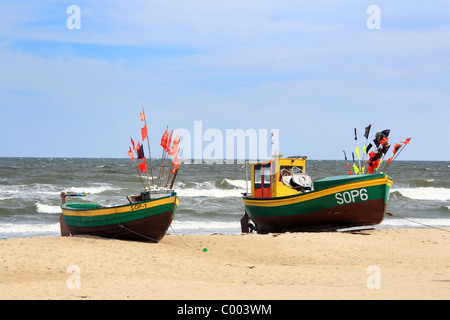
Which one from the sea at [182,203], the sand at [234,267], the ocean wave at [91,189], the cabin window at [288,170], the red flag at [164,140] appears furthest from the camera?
the ocean wave at [91,189]

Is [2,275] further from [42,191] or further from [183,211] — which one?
[42,191]

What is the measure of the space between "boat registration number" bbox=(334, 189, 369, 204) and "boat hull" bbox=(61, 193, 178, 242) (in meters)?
5.28

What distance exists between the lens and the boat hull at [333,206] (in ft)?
59.0

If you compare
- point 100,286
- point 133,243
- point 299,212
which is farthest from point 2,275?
point 299,212

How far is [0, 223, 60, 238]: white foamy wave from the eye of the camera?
2128cm

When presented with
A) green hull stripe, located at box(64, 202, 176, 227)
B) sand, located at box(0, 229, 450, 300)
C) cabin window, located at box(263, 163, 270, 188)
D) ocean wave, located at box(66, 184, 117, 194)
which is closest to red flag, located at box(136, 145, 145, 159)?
green hull stripe, located at box(64, 202, 176, 227)

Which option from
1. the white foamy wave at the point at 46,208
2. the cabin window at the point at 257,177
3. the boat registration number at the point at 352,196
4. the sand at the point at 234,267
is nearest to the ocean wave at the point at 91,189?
the white foamy wave at the point at 46,208

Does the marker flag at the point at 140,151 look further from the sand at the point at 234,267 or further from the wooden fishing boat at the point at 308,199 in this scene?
the wooden fishing boat at the point at 308,199

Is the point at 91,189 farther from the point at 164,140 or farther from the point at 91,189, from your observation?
the point at 164,140

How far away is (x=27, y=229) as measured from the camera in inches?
891

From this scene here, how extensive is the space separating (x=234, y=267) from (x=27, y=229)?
40.9ft

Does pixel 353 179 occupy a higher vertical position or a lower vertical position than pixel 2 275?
higher

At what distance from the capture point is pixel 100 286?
10.1m
